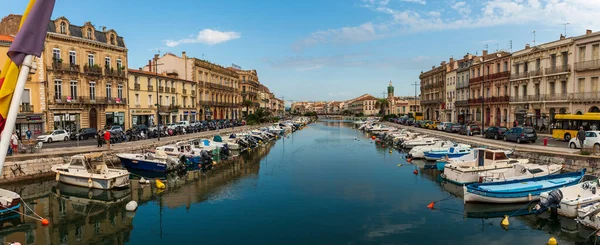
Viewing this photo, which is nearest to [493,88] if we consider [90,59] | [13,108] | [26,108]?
[90,59]

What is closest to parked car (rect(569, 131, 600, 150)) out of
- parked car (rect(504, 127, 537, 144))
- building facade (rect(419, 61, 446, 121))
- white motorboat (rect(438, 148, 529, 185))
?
parked car (rect(504, 127, 537, 144))

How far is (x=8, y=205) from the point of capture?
16.9m

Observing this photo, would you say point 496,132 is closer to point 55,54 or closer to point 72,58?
point 72,58

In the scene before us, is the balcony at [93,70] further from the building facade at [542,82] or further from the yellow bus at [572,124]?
the building facade at [542,82]

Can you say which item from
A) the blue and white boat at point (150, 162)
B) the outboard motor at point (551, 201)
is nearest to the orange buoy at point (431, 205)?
the outboard motor at point (551, 201)

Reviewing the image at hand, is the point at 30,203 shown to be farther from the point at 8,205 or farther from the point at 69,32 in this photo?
the point at 69,32

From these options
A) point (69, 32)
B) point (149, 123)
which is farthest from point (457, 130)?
point (69, 32)

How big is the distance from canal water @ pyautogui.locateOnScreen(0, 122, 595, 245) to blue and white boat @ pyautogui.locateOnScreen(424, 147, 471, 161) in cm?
593

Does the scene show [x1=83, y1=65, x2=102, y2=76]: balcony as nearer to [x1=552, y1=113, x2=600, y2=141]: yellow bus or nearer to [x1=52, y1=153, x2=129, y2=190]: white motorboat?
[x1=52, y1=153, x2=129, y2=190]: white motorboat

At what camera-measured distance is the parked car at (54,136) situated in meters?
34.9

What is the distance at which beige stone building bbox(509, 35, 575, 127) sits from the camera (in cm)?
4019

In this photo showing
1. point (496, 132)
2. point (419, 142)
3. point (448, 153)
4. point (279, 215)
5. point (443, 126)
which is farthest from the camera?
point (443, 126)

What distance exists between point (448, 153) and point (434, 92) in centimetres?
5137

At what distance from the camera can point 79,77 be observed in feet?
145
